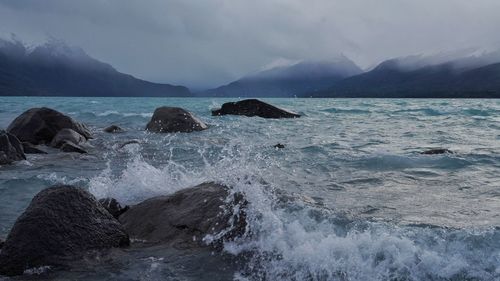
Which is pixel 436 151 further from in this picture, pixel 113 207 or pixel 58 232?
pixel 58 232

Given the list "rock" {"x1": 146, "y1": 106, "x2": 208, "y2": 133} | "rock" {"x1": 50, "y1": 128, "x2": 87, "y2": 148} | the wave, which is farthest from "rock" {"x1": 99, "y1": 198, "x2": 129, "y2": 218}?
"rock" {"x1": 146, "y1": 106, "x2": 208, "y2": 133}

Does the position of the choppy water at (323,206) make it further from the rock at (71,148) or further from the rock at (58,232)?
the rock at (71,148)

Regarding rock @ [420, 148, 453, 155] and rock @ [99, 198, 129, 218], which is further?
rock @ [420, 148, 453, 155]

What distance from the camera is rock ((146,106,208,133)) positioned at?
77.0ft

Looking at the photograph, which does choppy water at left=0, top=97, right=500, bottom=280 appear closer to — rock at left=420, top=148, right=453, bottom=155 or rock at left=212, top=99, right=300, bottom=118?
rock at left=420, top=148, right=453, bottom=155

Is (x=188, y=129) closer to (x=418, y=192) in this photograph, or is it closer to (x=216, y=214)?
(x=418, y=192)

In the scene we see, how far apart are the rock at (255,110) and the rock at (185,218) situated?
2790 centimetres

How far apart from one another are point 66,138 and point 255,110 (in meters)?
19.9

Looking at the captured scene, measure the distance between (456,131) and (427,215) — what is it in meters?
17.1

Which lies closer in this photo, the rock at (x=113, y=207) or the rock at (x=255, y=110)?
the rock at (x=113, y=207)

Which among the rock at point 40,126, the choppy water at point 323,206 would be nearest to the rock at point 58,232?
the choppy water at point 323,206

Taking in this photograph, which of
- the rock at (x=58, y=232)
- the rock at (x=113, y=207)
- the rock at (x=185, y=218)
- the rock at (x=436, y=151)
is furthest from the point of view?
the rock at (x=436, y=151)

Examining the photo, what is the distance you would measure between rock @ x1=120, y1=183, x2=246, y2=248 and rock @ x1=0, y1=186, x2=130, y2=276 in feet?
1.78

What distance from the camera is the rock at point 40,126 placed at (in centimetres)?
1880
